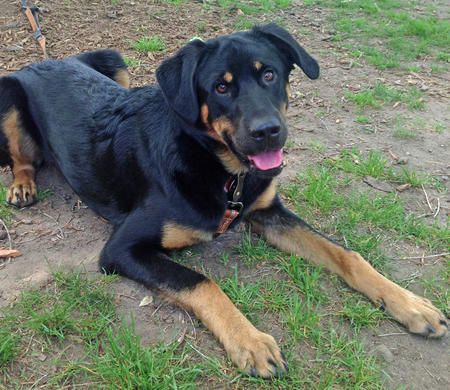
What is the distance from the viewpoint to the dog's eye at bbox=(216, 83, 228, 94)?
290 cm

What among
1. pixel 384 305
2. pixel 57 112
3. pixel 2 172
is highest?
pixel 57 112

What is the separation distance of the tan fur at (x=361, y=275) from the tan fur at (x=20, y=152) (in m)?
1.97

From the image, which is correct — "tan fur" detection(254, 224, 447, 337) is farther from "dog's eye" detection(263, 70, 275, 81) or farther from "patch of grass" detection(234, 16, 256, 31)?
"patch of grass" detection(234, 16, 256, 31)

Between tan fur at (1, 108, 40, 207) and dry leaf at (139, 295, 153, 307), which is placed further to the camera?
tan fur at (1, 108, 40, 207)

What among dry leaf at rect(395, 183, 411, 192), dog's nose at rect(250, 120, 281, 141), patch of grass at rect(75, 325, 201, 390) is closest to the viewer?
patch of grass at rect(75, 325, 201, 390)

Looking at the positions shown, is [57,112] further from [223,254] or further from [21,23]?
[21,23]

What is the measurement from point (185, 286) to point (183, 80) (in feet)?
4.04

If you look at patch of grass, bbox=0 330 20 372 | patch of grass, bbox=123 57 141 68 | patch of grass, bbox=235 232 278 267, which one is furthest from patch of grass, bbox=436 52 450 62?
patch of grass, bbox=0 330 20 372

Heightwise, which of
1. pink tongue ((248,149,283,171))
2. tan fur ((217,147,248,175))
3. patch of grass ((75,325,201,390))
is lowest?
patch of grass ((75,325,201,390))

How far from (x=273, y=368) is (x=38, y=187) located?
8.66 feet

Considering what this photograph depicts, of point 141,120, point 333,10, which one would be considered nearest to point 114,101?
point 141,120

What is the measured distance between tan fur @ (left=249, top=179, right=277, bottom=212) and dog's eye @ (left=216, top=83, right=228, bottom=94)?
783 mm

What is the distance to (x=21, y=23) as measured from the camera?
250 inches

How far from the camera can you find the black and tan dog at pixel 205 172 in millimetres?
2727
